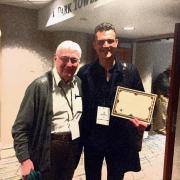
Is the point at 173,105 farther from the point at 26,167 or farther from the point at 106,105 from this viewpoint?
the point at 26,167

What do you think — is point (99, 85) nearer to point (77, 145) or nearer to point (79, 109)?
point (79, 109)

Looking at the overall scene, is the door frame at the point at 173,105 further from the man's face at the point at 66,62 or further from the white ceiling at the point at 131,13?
the man's face at the point at 66,62

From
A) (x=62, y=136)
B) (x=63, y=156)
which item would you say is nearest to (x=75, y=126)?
(x=62, y=136)

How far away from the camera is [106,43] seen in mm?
1557

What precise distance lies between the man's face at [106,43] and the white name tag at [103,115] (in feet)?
1.03

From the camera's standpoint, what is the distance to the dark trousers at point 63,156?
61.1 inches

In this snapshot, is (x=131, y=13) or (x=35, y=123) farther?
(x=131, y=13)

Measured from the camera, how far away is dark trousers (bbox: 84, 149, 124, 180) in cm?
173

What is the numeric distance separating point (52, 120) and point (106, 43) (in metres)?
0.54

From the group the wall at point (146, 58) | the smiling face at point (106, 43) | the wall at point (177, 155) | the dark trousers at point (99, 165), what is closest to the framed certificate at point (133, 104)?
the smiling face at point (106, 43)

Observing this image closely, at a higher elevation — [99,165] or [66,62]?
[66,62]

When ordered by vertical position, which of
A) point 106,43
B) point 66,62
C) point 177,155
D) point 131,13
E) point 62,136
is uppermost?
point 131,13

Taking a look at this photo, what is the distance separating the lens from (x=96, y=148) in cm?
169

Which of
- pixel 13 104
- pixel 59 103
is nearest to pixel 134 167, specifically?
pixel 59 103
